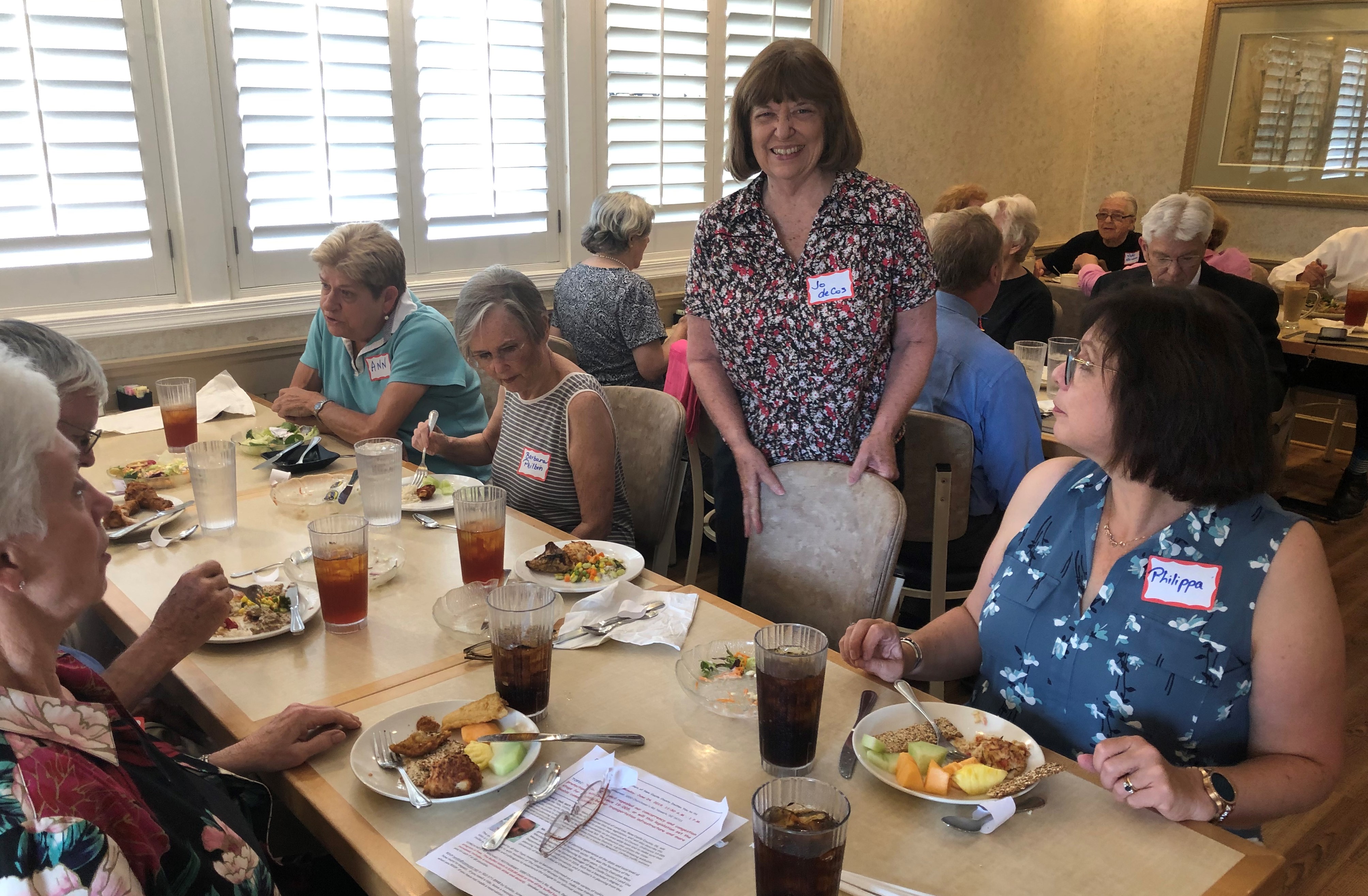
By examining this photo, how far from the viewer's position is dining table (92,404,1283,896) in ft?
3.25

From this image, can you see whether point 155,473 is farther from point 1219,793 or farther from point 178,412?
point 1219,793

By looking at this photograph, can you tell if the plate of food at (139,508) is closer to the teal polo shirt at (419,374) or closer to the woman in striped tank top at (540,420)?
the woman in striped tank top at (540,420)

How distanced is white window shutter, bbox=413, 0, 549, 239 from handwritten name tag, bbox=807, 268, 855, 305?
2.23 m

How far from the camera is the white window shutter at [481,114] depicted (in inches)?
151

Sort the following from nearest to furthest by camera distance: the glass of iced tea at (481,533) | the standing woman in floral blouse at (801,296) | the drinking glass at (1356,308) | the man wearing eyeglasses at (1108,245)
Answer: the glass of iced tea at (481,533) → the standing woman in floral blouse at (801,296) → the drinking glass at (1356,308) → the man wearing eyeglasses at (1108,245)

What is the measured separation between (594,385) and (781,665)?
1261 millimetres

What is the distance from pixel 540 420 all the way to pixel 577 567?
664mm

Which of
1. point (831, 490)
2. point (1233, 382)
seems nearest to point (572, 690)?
point (831, 490)

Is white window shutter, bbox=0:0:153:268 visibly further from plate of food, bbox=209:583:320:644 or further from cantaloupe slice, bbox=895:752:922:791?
cantaloupe slice, bbox=895:752:922:791

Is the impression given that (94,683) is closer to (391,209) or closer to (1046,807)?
(1046,807)

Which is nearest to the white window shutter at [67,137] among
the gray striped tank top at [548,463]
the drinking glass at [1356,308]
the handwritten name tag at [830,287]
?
the gray striped tank top at [548,463]

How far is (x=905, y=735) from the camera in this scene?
1.20 metres

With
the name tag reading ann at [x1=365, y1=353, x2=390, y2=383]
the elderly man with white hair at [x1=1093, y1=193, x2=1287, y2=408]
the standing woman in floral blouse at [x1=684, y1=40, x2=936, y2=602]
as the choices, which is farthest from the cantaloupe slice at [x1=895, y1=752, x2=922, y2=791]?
the elderly man with white hair at [x1=1093, y1=193, x2=1287, y2=408]

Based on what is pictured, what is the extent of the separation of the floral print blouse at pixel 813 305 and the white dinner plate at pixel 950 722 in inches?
41.5
